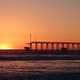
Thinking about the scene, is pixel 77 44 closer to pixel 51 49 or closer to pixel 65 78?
pixel 51 49

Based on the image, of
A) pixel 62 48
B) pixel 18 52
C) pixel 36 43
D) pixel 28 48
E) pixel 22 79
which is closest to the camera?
pixel 22 79

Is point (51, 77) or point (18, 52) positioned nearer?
point (51, 77)

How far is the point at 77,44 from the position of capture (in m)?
114

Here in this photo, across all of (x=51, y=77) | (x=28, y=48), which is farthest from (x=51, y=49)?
(x=51, y=77)

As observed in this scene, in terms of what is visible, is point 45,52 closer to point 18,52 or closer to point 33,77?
point 18,52

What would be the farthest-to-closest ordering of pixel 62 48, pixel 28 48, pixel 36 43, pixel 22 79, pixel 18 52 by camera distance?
pixel 36 43
pixel 62 48
pixel 28 48
pixel 18 52
pixel 22 79

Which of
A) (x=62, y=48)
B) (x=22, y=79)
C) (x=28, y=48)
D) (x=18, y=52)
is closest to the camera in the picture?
(x=22, y=79)

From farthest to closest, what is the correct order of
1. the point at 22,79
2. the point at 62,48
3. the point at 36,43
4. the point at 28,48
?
the point at 36,43 → the point at 62,48 → the point at 28,48 → the point at 22,79

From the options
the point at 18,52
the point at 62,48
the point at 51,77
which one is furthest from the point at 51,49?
the point at 51,77

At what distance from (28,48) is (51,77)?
221 feet

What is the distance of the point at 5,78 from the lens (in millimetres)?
30828

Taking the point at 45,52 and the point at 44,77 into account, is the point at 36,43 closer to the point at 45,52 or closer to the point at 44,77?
the point at 45,52

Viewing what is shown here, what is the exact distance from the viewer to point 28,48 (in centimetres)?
9956

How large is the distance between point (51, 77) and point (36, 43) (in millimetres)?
80601
